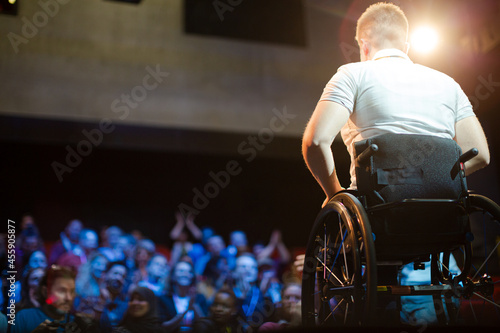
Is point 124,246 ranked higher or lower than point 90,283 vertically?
higher

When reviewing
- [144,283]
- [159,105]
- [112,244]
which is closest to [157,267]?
[144,283]

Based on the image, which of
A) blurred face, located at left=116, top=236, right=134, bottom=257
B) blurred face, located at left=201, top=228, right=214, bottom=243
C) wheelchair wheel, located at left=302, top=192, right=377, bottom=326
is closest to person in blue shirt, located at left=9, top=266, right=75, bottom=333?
blurred face, located at left=116, top=236, right=134, bottom=257

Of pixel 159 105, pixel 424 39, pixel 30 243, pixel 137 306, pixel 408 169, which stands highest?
pixel 424 39

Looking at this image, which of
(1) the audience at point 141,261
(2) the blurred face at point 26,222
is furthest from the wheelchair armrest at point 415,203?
(2) the blurred face at point 26,222

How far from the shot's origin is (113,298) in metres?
3.75

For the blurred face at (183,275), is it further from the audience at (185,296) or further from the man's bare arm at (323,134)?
the man's bare arm at (323,134)

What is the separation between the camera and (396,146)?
4.00ft

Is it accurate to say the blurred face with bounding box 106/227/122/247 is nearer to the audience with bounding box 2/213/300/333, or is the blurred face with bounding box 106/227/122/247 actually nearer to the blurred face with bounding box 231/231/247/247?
the audience with bounding box 2/213/300/333

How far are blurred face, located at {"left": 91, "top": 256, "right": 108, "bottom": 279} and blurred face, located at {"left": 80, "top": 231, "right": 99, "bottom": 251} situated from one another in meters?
0.51

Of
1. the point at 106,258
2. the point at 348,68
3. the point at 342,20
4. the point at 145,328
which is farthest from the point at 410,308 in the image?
the point at 342,20

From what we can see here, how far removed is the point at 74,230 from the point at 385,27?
169 inches

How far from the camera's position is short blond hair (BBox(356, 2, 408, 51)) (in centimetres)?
154

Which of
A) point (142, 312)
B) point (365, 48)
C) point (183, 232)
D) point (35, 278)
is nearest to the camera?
point (365, 48)

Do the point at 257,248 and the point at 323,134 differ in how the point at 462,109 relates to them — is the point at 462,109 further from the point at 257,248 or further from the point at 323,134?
the point at 257,248
